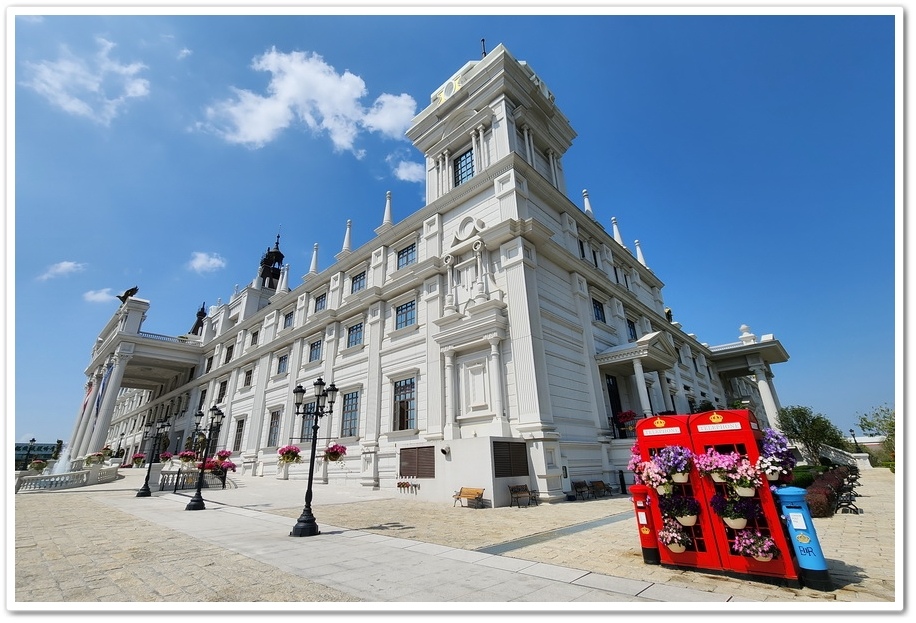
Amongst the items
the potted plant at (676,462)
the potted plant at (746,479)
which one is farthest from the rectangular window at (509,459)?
the potted plant at (746,479)

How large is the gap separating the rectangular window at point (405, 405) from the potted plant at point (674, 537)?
45.4ft

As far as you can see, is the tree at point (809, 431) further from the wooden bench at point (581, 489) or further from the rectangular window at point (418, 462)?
the rectangular window at point (418, 462)

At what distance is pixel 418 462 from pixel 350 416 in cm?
742

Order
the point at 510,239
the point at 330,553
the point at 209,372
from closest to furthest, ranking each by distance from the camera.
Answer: the point at 330,553 → the point at 510,239 → the point at 209,372

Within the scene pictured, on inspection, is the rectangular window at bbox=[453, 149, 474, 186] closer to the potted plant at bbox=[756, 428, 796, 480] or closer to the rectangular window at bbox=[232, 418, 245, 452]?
the potted plant at bbox=[756, 428, 796, 480]

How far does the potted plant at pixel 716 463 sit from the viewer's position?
4.63 m

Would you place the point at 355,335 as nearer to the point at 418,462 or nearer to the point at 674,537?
the point at 418,462

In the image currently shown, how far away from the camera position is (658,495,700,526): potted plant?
4797 millimetres

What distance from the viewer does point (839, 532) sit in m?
7.07

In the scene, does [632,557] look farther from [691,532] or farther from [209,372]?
[209,372]

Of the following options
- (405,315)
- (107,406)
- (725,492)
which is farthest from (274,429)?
(725,492)

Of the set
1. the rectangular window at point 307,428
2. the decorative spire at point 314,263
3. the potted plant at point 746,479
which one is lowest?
the potted plant at point 746,479
